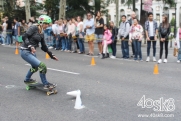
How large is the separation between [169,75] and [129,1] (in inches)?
780

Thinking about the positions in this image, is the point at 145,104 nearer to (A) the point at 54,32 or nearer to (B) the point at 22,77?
(B) the point at 22,77

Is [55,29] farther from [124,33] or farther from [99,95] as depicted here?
[99,95]

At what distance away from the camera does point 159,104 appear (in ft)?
21.0

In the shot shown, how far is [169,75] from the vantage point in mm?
9766

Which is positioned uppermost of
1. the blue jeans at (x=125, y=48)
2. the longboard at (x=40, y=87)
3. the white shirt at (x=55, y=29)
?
the white shirt at (x=55, y=29)

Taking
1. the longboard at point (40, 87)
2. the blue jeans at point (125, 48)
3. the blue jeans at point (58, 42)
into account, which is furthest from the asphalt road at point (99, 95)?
the blue jeans at point (58, 42)

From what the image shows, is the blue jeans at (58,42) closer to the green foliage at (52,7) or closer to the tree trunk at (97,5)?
the green foliage at (52,7)

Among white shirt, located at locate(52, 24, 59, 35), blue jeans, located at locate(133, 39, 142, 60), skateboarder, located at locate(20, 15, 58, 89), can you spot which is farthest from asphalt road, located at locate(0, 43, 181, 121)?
white shirt, located at locate(52, 24, 59, 35)

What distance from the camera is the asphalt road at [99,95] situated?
5.73m

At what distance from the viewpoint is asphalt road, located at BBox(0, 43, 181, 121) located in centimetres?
573

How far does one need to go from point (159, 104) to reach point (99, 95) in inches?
59.5

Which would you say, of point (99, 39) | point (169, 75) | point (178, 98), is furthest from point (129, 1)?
point (178, 98)

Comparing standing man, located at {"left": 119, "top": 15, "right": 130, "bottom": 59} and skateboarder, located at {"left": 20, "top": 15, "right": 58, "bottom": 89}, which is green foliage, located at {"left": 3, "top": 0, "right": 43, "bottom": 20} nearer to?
standing man, located at {"left": 119, "top": 15, "right": 130, "bottom": 59}

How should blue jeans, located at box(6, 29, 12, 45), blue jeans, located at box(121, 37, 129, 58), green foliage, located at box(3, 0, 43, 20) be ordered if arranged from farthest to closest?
green foliage, located at box(3, 0, 43, 20)
blue jeans, located at box(6, 29, 12, 45)
blue jeans, located at box(121, 37, 129, 58)
